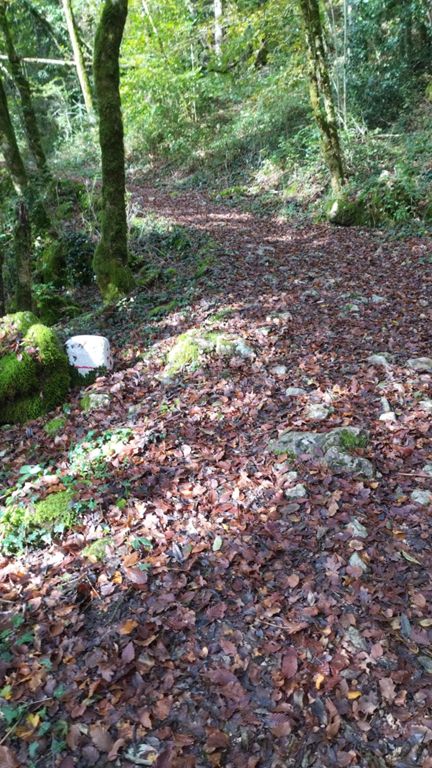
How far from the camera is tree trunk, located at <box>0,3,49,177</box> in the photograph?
11098mm

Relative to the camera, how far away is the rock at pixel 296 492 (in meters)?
3.69

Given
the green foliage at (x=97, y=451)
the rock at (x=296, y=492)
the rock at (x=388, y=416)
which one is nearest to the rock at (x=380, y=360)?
the rock at (x=388, y=416)

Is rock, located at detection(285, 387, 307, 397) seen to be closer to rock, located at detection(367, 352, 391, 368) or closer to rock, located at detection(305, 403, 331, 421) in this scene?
rock, located at detection(305, 403, 331, 421)

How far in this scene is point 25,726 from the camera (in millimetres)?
2365

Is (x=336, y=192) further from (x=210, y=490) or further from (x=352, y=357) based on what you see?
(x=210, y=490)

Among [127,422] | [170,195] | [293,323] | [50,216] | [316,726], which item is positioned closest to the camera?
[316,726]

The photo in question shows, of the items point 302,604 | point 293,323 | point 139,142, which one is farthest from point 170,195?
point 302,604

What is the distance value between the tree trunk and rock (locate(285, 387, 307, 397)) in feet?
33.8

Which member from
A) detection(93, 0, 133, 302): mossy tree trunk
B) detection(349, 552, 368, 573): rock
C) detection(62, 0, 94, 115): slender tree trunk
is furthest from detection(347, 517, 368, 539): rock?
detection(62, 0, 94, 115): slender tree trunk

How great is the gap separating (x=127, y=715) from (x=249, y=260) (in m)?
7.81

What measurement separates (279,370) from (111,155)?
465 centimetres

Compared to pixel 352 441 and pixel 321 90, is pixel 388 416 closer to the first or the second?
pixel 352 441

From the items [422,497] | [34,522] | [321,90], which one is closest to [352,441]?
[422,497]

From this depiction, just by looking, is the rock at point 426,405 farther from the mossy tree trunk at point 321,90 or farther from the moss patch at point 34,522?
the mossy tree trunk at point 321,90
